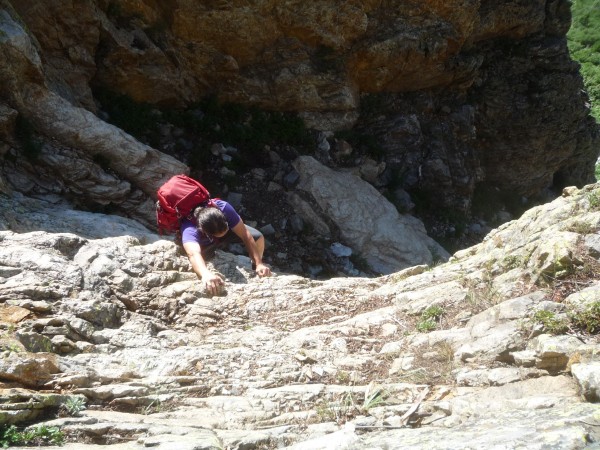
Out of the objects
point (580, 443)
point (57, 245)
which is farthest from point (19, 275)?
point (580, 443)

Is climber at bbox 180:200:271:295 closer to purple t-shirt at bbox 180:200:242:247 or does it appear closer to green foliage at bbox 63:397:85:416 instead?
purple t-shirt at bbox 180:200:242:247

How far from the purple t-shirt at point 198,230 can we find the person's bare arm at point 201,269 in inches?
5.4

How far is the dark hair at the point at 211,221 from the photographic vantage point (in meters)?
6.72

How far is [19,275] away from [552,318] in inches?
170

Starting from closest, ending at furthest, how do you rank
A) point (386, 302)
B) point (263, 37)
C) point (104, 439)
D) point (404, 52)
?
point (104, 439) → point (386, 302) → point (263, 37) → point (404, 52)

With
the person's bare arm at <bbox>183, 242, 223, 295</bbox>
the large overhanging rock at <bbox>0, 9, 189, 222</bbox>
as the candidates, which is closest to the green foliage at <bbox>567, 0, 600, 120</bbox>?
the large overhanging rock at <bbox>0, 9, 189, 222</bbox>

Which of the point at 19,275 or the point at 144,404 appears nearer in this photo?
the point at 144,404

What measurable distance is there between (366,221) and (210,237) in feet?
17.0

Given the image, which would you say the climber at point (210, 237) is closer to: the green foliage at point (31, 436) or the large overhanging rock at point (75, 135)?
the large overhanging rock at point (75, 135)

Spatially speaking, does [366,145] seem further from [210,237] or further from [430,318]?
[430,318]

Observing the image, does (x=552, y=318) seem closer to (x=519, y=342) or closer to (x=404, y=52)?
(x=519, y=342)

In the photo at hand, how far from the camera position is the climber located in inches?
251

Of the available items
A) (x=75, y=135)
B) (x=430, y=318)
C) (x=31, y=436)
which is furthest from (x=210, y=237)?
(x=31, y=436)

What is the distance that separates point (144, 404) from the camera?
3.88m
